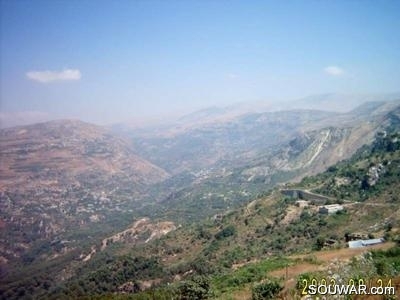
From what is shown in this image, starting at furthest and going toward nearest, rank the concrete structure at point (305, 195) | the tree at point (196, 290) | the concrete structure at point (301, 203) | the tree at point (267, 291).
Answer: the concrete structure at point (305, 195)
the concrete structure at point (301, 203)
the tree at point (196, 290)
the tree at point (267, 291)

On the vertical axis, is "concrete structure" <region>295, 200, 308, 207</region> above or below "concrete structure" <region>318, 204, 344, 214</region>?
below

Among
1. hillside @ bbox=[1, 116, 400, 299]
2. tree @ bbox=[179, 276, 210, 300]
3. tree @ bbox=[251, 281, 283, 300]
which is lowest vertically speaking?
hillside @ bbox=[1, 116, 400, 299]

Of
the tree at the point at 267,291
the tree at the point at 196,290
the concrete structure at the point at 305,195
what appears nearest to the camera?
the tree at the point at 267,291

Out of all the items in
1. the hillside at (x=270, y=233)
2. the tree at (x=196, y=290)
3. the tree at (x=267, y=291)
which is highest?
the tree at (x=267, y=291)

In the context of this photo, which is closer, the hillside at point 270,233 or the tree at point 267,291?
the tree at point 267,291

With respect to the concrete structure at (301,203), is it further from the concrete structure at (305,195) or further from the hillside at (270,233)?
the concrete structure at (305,195)

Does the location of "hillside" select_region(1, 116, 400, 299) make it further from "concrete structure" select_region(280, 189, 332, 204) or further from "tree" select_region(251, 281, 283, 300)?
"tree" select_region(251, 281, 283, 300)

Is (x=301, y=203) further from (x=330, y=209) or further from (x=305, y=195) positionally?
(x=330, y=209)

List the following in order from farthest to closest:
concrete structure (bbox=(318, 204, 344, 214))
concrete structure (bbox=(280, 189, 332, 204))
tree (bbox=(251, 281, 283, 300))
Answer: concrete structure (bbox=(280, 189, 332, 204)) < concrete structure (bbox=(318, 204, 344, 214)) < tree (bbox=(251, 281, 283, 300))

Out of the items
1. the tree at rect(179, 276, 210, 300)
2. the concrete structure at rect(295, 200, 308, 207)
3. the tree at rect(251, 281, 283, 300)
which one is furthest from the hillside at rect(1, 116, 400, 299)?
the tree at rect(251, 281, 283, 300)

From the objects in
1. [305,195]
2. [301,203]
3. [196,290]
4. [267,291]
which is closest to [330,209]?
[301,203]

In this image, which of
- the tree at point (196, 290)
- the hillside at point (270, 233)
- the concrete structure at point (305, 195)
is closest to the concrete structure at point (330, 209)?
the hillside at point (270, 233)

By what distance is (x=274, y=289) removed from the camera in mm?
37562

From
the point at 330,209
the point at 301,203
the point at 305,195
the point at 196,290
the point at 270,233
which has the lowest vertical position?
the point at 270,233
